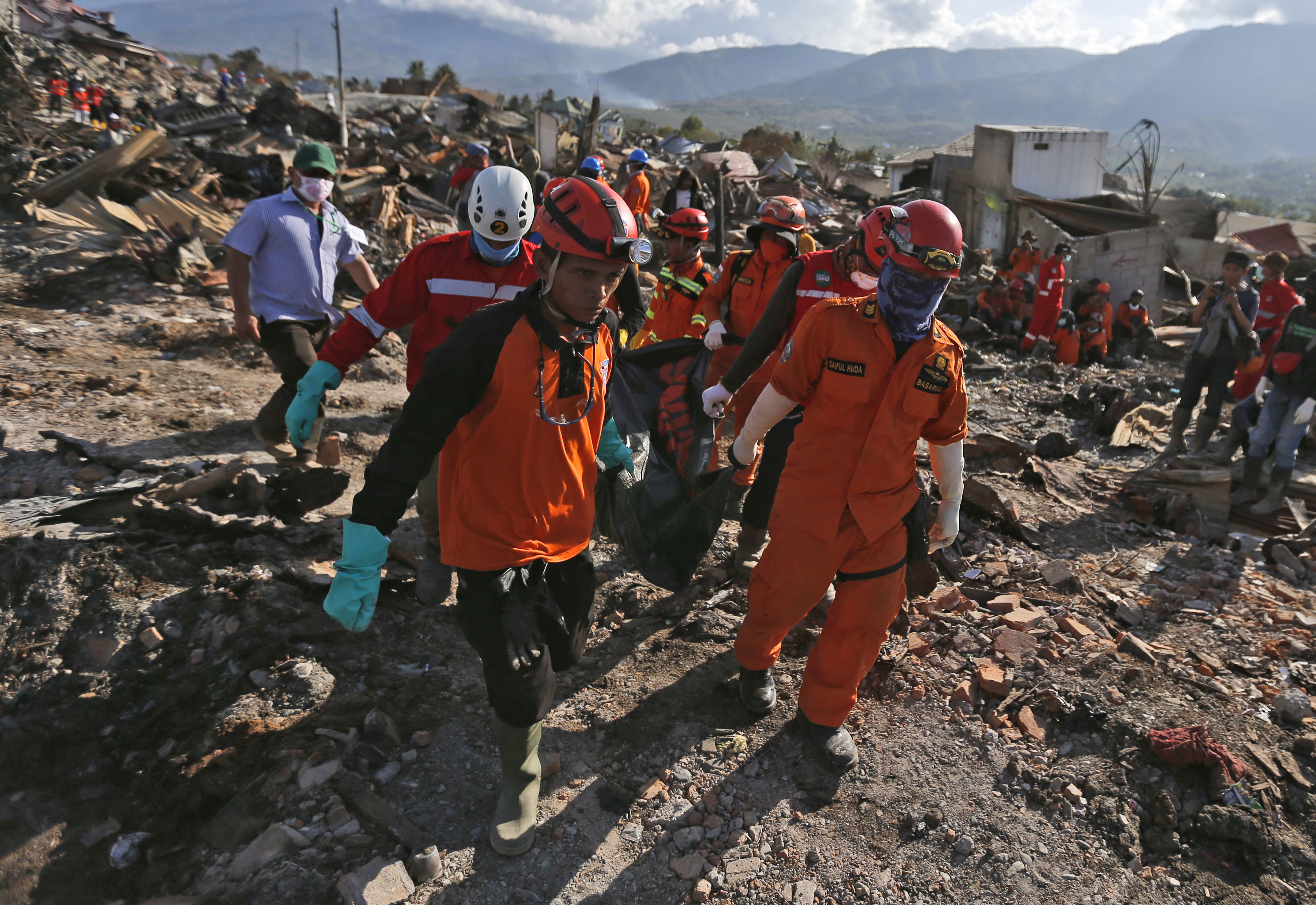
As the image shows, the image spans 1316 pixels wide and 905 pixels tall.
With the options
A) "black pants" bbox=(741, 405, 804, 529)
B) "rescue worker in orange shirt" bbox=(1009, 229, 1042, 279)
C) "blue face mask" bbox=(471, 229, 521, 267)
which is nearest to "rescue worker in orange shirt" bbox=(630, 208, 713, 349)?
"black pants" bbox=(741, 405, 804, 529)

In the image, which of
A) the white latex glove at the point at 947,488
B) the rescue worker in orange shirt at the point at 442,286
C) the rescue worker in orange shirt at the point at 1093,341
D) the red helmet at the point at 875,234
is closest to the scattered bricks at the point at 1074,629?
the white latex glove at the point at 947,488

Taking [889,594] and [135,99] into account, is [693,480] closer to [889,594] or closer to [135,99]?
[889,594]

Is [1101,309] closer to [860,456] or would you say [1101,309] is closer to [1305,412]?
[1305,412]

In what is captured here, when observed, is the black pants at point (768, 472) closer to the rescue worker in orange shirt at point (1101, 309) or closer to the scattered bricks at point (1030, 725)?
the scattered bricks at point (1030, 725)

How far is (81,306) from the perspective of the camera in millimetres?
7230

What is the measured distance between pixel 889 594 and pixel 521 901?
1625mm

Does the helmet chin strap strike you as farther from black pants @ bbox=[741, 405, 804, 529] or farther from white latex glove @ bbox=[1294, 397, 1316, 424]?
white latex glove @ bbox=[1294, 397, 1316, 424]

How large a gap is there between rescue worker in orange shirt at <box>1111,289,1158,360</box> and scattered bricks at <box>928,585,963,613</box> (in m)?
10.6

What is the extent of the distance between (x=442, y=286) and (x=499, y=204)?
469 millimetres

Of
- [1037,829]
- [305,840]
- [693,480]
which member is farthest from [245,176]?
[1037,829]

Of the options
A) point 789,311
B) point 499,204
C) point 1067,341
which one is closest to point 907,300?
point 789,311

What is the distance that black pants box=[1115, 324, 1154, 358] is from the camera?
12.3 m

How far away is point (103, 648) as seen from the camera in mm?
3146

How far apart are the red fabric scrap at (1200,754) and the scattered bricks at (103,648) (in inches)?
173
